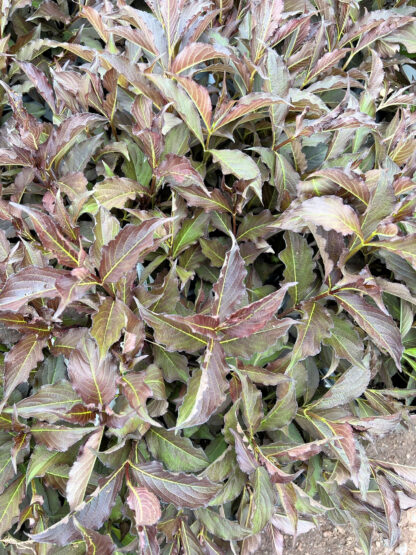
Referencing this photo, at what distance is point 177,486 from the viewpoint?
3.62ft

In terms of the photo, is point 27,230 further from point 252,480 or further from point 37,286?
point 252,480

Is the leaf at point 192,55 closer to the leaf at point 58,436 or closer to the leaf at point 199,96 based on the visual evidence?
the leaf at point 199,96

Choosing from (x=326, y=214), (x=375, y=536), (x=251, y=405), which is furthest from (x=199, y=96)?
(x=375, y=536)

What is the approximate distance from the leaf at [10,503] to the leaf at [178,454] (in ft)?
1.10

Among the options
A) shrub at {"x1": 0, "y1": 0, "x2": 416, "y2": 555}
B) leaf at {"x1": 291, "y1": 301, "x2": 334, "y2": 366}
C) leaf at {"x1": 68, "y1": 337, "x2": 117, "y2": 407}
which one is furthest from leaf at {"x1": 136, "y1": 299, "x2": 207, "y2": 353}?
leaf at {"x1": 291, "y1": 301, "x2": 334, "y2": 366}

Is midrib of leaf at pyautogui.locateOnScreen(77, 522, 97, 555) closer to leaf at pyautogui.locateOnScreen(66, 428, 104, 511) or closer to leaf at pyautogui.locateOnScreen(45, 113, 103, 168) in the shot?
leaf at pyautogui.locateOnScreen(66, 428, 104, 511)

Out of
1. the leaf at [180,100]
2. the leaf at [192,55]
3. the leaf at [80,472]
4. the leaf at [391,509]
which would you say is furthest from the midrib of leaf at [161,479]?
the leaf at [192,55]

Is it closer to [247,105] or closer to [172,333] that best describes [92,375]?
[172,333]

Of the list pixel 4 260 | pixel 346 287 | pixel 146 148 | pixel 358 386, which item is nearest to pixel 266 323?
pixel 346 287

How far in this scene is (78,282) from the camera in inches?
39.5

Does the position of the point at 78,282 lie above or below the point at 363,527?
above

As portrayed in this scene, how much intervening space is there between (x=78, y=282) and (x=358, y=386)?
76 centimetres

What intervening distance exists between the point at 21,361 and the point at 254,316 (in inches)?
20.8

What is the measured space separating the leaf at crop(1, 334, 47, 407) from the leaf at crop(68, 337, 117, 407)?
10cm
